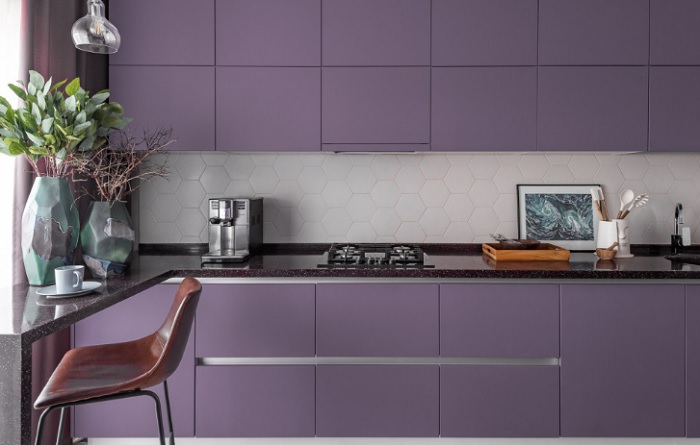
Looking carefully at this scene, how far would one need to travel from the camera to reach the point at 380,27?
278 cm

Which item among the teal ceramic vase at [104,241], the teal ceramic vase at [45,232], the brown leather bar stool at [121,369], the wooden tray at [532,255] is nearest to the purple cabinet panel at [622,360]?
the wooden tray at [532,255]

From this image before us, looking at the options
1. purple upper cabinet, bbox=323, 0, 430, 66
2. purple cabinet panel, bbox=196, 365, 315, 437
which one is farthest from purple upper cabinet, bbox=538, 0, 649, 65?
purple cabinet panel, bbox=196, 365, 315, 437

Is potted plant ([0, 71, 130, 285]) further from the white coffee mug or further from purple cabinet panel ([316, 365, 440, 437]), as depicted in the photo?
purple cabinet panel ([316, 365, 440, 437])

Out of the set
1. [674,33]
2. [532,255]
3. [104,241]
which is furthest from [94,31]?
[674,33]

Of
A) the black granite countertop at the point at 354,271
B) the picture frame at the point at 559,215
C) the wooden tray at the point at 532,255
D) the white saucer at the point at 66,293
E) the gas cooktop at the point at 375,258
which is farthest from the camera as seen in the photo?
the picture frame at the point at 559,215

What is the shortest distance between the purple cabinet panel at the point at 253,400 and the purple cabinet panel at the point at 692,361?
5.55 feet

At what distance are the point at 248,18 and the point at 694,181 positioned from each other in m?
2.66

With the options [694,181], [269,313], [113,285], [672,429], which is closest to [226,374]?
[269,313]

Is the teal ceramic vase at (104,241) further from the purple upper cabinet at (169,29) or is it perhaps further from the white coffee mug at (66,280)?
the purple upper cabinet at (169,29)

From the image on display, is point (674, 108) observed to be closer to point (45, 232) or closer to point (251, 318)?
point (251, 318)

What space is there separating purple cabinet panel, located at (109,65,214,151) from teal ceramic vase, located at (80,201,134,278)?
0.69 metres

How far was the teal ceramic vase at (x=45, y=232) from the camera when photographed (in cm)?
191

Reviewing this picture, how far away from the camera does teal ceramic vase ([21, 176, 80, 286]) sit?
1.91 metres

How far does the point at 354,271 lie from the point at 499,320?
0.69 m
